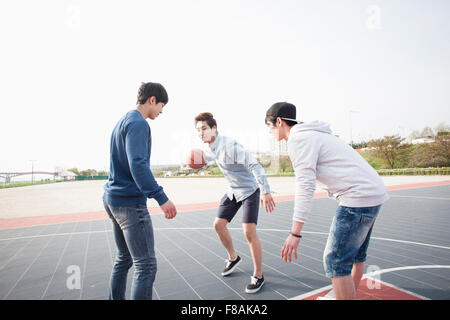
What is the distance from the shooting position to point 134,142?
190 centimetres

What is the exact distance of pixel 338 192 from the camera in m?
A: 1.96

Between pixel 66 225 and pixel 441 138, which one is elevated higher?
pixel 441 138

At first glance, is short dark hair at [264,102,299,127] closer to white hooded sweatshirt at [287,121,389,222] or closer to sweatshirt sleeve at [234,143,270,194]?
white hooded sweatshirt at [287,121,389,222]

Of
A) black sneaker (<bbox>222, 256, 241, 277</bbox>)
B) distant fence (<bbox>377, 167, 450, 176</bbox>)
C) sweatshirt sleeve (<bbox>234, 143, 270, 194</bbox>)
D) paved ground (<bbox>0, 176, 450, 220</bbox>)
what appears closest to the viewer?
sweatshirt sleeve (<bbox>234, 143, 270, 194</bbox>)

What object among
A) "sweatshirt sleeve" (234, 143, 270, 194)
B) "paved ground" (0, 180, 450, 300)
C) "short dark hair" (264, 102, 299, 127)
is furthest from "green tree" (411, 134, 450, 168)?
"short dark hair" (264, 102, 299, 127)

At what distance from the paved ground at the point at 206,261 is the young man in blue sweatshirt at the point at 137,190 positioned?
1.02 metres

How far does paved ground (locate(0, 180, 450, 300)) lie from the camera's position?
2879mm

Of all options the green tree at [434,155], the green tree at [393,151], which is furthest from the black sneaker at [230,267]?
the green tree at [393,151]

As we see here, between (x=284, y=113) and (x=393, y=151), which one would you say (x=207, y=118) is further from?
(x=393, y=151)

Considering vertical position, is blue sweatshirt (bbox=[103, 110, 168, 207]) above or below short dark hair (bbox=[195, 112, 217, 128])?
below

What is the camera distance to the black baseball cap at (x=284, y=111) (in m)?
2.12

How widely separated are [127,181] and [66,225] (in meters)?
6.30
